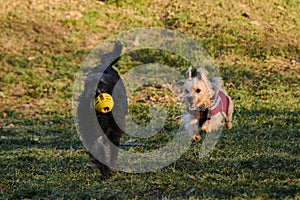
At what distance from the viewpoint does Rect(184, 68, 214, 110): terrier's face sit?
8141 mm

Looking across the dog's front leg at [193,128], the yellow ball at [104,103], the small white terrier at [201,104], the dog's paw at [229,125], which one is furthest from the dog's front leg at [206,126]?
the yellow ball at [104,103]

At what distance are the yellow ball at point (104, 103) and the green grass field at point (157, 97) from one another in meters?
0.89

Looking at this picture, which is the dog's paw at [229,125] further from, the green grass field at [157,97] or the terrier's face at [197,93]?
the terrier's face at [197,93]

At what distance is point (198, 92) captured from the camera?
26.8ft

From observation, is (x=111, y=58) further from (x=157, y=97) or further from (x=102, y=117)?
(x=157, y=97)

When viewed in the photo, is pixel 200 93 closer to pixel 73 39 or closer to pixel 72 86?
pixel 72 86

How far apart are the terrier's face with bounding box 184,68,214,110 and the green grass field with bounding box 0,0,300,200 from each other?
0.73 m

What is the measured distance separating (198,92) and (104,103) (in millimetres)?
2546

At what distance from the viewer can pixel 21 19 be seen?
17.1 meters

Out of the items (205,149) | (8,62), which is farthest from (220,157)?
(8,62)

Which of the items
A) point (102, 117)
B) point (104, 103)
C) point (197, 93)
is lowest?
point (197, 93)

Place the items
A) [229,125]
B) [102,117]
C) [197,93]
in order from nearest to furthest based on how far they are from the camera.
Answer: [102,117] < [197,93] < [229,125]

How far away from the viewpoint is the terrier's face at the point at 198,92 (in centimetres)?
814

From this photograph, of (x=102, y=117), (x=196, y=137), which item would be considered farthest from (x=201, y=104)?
(x=102, y=117)
